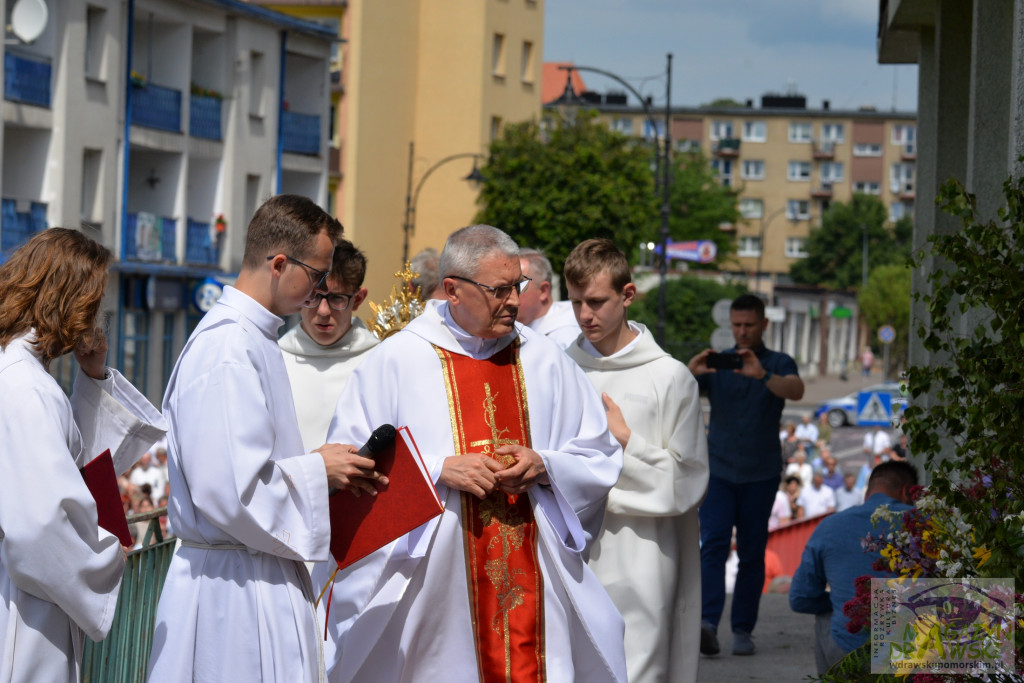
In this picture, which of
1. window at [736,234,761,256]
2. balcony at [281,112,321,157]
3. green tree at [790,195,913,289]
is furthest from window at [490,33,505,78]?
window at [736,234,761,256]

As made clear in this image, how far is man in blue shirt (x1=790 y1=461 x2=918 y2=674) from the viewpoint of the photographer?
632 centimetres

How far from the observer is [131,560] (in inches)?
227

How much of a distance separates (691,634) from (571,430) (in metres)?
1.68

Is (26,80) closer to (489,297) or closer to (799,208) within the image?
(489,297)

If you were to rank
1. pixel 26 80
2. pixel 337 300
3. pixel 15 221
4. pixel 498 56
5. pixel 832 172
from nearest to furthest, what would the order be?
pixel 337 300 → pixel 26 80 → pixel 15 221 → pixel 498 56 → pixel 832 172

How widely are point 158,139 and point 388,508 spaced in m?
30.3

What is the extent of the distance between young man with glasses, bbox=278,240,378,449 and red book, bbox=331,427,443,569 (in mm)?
2257

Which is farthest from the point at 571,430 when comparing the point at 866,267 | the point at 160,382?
the point at 866,267

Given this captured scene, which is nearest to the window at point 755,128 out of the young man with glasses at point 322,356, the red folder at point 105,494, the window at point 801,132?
the window at point 801,132

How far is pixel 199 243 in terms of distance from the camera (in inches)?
1378

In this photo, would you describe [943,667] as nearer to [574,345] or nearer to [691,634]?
[691,634]

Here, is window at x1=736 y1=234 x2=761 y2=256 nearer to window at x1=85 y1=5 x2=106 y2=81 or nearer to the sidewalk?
window at x1=85 y1=5 x2=106 y2=81

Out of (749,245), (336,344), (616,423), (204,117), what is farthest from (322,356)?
(749,245)

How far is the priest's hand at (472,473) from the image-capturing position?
4879 millimetres
